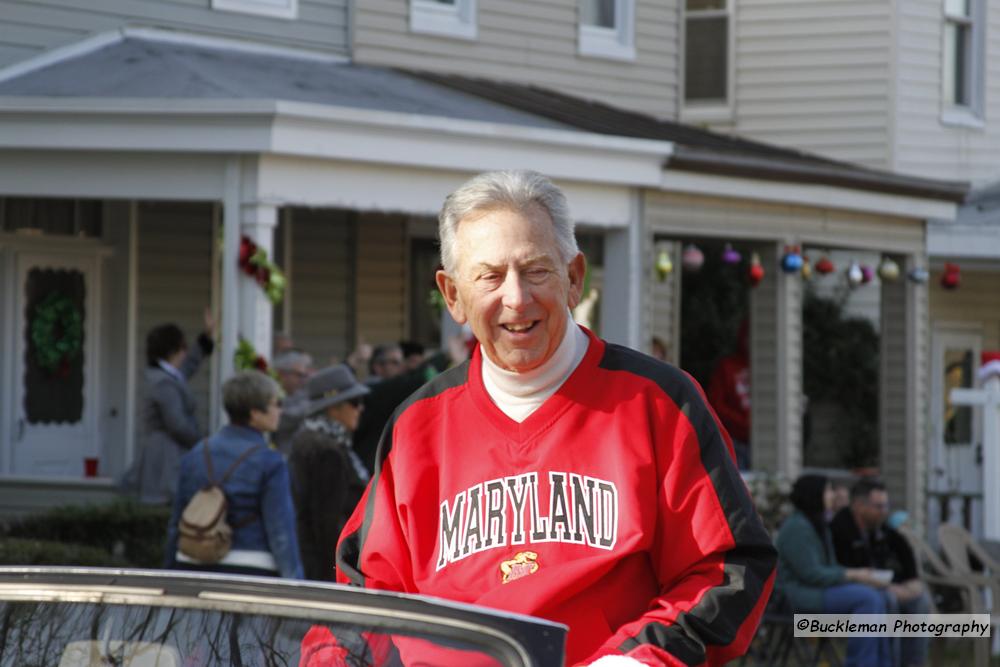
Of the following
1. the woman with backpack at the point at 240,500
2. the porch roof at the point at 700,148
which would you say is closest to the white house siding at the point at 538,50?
the porch roof at the point at 700,148

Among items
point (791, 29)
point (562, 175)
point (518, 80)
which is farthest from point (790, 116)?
point (562, 175)

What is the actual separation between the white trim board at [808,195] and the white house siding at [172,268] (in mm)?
3840

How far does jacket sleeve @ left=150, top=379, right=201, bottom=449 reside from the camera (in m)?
10.5

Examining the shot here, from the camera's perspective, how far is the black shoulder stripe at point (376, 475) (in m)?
3.47

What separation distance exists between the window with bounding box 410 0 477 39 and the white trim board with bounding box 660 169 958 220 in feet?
9.88

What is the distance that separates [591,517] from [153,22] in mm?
10178

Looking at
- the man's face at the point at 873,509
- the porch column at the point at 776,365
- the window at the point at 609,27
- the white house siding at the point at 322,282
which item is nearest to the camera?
the man's face at the point at 873,509

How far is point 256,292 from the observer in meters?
10.1

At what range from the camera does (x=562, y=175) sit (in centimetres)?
1195

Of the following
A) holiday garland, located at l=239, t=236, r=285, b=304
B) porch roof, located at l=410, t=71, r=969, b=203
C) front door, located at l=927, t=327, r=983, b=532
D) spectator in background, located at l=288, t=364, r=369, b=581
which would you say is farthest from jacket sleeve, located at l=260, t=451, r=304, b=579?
front door, located at l=927, t=327, r=983, b=532

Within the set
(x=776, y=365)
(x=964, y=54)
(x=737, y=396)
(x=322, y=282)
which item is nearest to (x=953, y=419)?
(x=964, y=54)

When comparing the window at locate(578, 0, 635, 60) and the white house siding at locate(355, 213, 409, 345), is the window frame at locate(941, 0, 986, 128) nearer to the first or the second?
the window at locate(578, 0, 635, 60)

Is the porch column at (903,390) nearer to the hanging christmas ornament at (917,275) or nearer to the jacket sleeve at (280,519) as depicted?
the hanging christmas ornament at (917,275)

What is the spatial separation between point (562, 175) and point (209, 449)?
4918 mm
